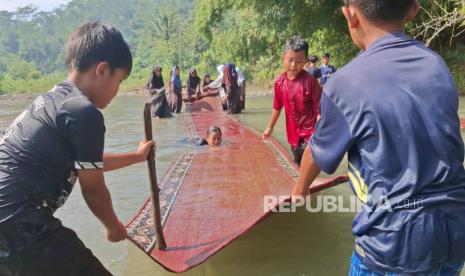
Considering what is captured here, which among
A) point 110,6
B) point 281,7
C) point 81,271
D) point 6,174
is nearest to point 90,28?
point 6,174

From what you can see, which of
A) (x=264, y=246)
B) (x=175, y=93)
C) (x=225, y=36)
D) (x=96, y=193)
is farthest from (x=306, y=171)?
(x=225, y=36)

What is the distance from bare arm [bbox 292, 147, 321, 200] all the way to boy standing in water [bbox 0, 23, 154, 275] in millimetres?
741

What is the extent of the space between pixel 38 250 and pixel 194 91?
527 inches

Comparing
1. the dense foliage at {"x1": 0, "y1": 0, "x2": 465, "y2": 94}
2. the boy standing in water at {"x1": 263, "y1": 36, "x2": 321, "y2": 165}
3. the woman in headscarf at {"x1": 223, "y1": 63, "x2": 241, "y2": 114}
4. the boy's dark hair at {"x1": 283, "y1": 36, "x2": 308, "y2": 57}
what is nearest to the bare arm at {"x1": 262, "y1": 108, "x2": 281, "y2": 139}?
the boy standing in water at {"x1": 263, "y1": 36, "x2": 321, "y2": 165}

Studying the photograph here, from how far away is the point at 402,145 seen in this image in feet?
4.62

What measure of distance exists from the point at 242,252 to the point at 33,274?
7.08 ft

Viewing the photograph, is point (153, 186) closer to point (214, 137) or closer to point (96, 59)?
point (96, 59)

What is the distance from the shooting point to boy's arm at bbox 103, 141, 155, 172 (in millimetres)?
2277

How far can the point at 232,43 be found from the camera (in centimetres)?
1670

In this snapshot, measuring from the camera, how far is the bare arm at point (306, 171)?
1740mm

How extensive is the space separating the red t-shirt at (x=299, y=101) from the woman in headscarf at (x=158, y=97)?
850 cm

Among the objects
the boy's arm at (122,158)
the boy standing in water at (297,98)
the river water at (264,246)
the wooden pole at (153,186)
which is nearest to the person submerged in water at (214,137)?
the river water at (264,246)

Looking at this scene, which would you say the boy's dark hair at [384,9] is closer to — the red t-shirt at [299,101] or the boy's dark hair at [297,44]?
the boy's dark hair at [297,44]

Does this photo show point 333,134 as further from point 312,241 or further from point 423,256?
point 312,241
